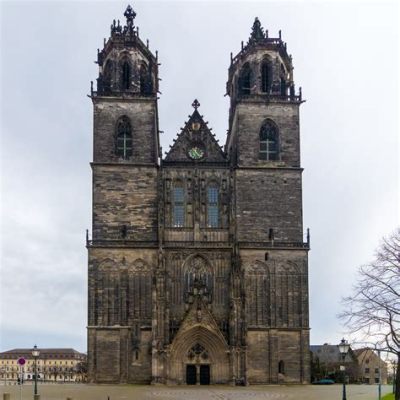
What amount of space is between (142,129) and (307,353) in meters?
19.3

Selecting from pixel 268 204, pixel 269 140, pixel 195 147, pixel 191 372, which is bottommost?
pixel 191 372

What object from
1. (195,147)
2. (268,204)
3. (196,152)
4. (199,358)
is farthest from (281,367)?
(195,147)

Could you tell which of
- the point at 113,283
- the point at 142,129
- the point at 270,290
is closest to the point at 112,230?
the point at 113,283

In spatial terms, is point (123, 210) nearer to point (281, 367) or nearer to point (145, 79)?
point (145, 79)

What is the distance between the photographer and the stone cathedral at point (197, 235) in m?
52.9

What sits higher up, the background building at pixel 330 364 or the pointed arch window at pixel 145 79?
the pointed arch window at pixel 145 79

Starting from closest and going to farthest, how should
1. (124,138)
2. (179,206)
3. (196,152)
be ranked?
(179,206), (196,152), (124,138)

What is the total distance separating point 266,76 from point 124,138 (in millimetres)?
11464

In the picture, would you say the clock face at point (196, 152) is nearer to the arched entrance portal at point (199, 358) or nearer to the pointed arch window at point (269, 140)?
the pointed arch window at point (269, 140)

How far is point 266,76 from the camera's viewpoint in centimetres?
5941

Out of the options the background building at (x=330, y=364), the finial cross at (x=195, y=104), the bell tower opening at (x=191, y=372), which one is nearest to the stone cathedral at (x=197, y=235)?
the bell tower opening at (x=191, y=372)

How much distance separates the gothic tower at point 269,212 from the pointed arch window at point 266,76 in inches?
2.9

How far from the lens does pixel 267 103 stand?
5831 centimetres

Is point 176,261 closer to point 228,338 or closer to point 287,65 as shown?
point 228,338
